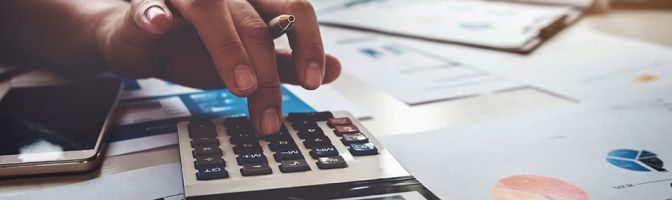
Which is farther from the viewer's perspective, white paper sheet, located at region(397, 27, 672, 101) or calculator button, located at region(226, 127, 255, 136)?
white paper sheet, located at region(397, 27, 672, 101)

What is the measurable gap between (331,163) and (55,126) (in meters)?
0.20

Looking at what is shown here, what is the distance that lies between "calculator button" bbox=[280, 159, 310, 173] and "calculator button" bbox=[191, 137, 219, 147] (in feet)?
0.19

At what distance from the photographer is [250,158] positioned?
1.21ft

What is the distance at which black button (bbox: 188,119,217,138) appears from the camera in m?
0.41

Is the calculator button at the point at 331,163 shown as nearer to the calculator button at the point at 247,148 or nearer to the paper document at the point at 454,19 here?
the calculator button at the point at 247,148

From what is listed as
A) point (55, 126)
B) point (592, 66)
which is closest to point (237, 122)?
point (55, 126)

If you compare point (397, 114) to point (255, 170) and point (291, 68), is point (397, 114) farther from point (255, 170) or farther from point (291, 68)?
point (255, 170)

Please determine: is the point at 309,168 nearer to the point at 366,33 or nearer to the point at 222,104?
the point at 222,104

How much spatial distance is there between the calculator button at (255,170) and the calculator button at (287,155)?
0.01m

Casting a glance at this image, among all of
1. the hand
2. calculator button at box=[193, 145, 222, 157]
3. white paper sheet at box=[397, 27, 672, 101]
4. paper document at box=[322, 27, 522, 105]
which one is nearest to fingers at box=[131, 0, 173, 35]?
the hand

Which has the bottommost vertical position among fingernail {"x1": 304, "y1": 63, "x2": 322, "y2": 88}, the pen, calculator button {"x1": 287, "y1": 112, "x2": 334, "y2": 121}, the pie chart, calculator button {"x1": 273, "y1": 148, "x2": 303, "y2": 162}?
the pie chart

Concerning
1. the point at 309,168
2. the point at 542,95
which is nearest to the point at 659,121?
the point at 542,95

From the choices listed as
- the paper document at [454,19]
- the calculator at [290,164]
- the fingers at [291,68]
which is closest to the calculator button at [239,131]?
the calculator at [290,164]

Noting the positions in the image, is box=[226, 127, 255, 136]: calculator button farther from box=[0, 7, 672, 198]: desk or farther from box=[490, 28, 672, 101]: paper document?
box=[490, 28, 672, 101]: paper document
